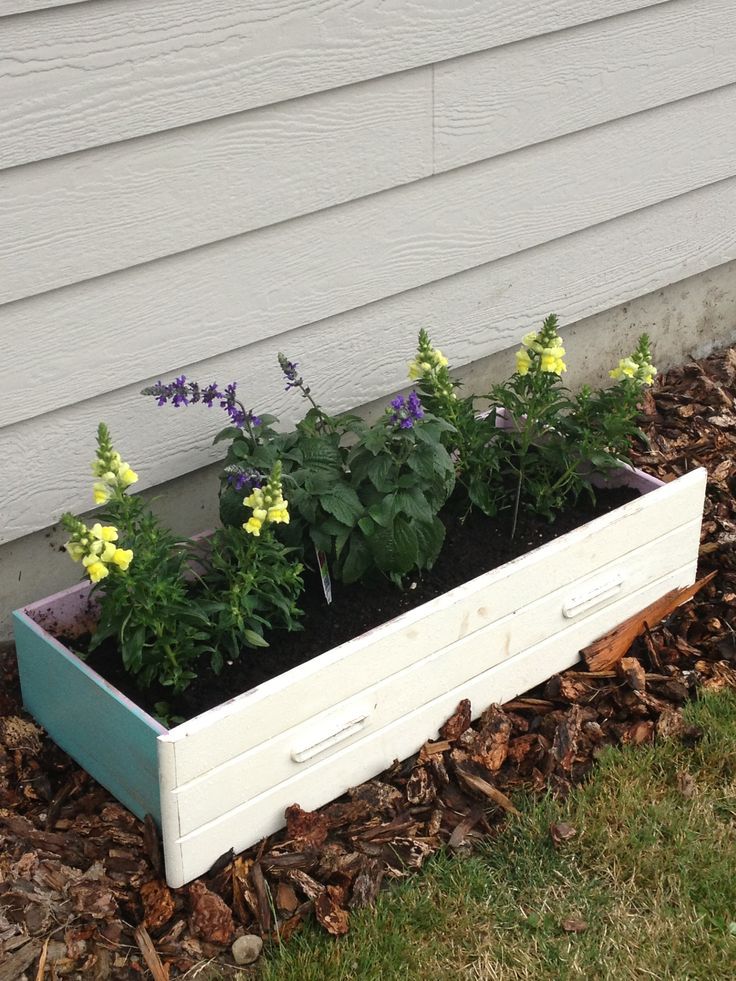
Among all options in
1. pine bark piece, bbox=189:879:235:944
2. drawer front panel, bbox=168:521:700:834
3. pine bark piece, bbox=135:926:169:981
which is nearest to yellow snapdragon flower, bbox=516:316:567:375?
drawer front panel, bbox=168:521:700:834

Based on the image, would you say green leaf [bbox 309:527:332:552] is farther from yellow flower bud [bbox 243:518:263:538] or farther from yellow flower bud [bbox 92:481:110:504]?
yellow flower bud [bbox 92:481:110:504]

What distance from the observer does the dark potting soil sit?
101 inches

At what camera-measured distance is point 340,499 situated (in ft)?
8.74

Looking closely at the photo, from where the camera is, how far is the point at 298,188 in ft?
9.30

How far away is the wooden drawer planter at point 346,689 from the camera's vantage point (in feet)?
7.83

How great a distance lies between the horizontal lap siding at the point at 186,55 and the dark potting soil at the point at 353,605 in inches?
39.3

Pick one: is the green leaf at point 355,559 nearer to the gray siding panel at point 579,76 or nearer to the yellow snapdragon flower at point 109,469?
the yellow snapdragon flower at point 109,469

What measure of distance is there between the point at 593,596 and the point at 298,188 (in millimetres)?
1108

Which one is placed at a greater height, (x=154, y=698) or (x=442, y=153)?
(x=442, y=153)

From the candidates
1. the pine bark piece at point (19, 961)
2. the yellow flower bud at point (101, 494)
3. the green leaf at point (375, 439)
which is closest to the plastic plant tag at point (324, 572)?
the green leaf at point (375, 439)

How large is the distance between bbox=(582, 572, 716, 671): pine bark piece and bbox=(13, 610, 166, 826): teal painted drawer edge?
109cm

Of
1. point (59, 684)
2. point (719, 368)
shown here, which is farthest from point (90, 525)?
point (719, 368)

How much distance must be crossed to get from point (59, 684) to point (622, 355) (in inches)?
79.7

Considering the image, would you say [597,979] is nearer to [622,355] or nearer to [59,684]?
[59,684]
